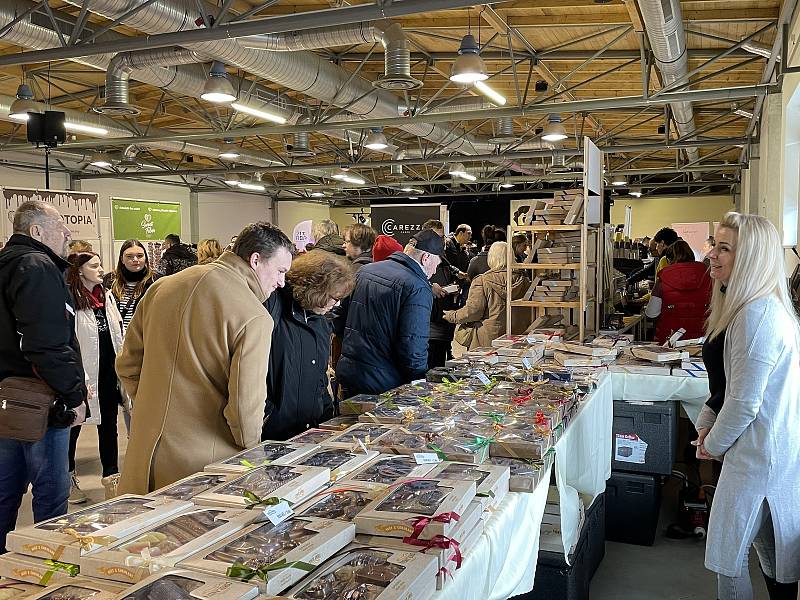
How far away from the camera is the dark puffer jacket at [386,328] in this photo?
12.0 ft

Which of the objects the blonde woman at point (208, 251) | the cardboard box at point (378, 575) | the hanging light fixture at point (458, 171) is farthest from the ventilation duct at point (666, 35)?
the hanging light fixture at point (458, 171)

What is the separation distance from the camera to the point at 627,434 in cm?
441

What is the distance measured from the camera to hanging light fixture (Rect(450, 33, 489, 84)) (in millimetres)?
6352

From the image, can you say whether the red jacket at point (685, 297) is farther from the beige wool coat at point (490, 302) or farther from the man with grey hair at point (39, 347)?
the man with grey hair at point (39, 347)

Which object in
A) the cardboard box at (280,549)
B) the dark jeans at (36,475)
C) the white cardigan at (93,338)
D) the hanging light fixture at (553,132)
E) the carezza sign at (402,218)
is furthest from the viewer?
the carezza sign at (402,218)

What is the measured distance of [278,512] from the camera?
5.67 feet

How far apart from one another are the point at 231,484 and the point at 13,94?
11768mm

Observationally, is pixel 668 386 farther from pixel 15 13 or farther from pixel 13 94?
pixel 13 94

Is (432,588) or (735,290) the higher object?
(735,290)

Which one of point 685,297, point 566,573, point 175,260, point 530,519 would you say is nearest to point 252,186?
point 175,260

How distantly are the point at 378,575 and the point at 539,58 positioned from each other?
8116 millimetres

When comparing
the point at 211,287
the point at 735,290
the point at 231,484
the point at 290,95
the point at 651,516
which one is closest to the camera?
the point at 231,484

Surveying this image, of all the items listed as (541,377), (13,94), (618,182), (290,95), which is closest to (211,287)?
(541,377)

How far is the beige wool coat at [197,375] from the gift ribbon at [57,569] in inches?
31.1
